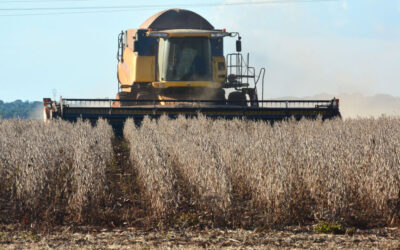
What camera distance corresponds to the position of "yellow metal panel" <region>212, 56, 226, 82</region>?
1962 cm

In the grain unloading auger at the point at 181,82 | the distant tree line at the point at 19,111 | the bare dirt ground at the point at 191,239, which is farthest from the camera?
the distant tree line at the point at 19,111

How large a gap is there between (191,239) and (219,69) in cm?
1342

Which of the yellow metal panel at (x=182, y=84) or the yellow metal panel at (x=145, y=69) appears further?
the yellow metal panel at (x=145, y=69)

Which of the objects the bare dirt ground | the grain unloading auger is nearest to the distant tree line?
the grain unloading auger

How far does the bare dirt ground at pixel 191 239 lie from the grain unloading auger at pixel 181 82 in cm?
1053

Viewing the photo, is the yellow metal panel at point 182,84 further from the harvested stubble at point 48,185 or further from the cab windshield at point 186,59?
the harvested stubble at point 48,185

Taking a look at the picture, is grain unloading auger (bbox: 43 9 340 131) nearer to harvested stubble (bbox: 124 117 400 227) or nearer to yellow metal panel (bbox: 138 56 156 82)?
yellow metal panel (bbox: 138 56 156 82)

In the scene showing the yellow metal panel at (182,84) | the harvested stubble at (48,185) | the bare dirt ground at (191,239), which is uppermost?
the yellow metal panel at (182,84)

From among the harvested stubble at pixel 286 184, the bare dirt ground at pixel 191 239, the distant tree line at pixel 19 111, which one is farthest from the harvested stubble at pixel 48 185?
the distant tree line at pixel 19 111

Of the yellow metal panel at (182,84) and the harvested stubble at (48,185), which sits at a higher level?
the yellow metal panel at (182,84)

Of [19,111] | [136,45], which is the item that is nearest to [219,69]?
[136,45]

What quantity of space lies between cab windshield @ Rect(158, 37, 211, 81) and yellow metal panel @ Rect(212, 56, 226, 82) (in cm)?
74

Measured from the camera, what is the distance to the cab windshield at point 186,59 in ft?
61.7

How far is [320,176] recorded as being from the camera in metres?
7.74
